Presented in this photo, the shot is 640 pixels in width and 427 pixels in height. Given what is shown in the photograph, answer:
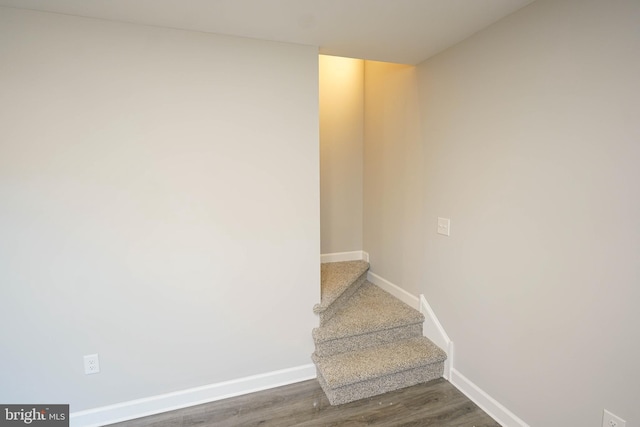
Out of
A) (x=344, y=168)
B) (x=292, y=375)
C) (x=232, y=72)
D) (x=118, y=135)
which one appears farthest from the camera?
(x=344, y=168)

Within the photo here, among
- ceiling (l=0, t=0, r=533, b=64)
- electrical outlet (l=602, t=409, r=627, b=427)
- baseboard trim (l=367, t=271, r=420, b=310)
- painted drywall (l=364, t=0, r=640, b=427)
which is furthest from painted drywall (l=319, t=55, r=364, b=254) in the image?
electrical outlet (l=602, t=409, r=627, b=427)

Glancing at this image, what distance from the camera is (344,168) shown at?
3.35 m

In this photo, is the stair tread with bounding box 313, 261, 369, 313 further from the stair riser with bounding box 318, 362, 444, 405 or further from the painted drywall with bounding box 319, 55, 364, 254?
the stair riser with bounding box 318, 362, 444, 405

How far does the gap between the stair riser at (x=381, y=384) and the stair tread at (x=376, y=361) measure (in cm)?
5

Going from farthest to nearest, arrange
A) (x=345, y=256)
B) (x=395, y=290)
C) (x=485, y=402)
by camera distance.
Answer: (x=345, y=256) → (x=395, y=290) → (x=485, y=402)

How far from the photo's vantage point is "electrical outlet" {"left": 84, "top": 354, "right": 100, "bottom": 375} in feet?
6.16

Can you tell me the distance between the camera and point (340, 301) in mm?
2686

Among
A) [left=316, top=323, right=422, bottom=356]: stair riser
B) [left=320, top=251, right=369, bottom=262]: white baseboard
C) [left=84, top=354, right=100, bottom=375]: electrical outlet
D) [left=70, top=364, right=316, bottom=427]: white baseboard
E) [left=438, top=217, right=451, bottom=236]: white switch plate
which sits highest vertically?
[left=438, top=217, right=451, bottom=236]: white switch plate

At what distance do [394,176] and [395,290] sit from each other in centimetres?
107

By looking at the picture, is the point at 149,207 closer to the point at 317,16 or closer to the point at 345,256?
the point at 317,16

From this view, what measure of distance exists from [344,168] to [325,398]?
84.8 inches

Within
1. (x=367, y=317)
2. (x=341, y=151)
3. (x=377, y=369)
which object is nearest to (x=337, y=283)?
(x=367, y=317)

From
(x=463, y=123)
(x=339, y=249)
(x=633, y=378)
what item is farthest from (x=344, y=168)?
(x=633, y=378)

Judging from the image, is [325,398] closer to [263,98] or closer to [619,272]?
[619,272]
